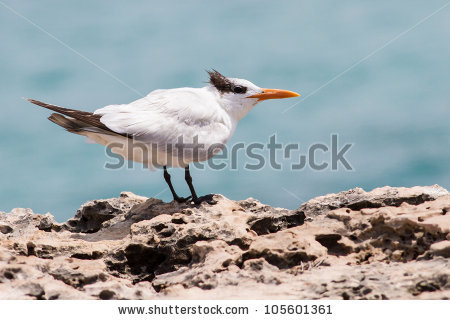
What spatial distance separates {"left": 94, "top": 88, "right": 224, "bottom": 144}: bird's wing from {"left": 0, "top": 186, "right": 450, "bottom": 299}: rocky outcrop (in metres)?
0.83

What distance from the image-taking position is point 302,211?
19.2 feet

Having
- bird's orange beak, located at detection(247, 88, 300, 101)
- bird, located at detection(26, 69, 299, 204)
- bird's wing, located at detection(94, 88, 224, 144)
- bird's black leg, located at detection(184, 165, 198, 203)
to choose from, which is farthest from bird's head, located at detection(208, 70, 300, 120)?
bird's black leg, located at detection(184, 165, 198, 203)

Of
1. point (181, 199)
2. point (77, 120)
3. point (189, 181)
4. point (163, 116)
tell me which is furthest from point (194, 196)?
point (77, 120)

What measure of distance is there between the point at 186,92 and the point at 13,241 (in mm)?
2768

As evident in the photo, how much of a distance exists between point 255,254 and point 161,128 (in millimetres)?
2317

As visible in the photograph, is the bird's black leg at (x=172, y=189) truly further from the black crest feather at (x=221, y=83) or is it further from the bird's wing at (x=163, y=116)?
the black crest feather at (x=221, y=83)

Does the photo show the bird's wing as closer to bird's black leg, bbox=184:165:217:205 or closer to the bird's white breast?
the bird's white breast

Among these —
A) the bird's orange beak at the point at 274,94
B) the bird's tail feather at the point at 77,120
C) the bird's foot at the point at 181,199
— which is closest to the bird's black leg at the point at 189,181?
the bird's foot at the point at 181,199

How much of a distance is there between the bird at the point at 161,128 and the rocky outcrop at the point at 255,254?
2.07 ft

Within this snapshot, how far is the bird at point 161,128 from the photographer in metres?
6.48

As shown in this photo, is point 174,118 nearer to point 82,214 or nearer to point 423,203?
point 82,214

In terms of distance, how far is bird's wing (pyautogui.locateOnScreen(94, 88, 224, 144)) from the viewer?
21.2 feet

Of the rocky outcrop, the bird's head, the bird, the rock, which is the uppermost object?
the bird's head

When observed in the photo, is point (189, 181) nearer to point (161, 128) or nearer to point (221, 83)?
point (161, 128)
